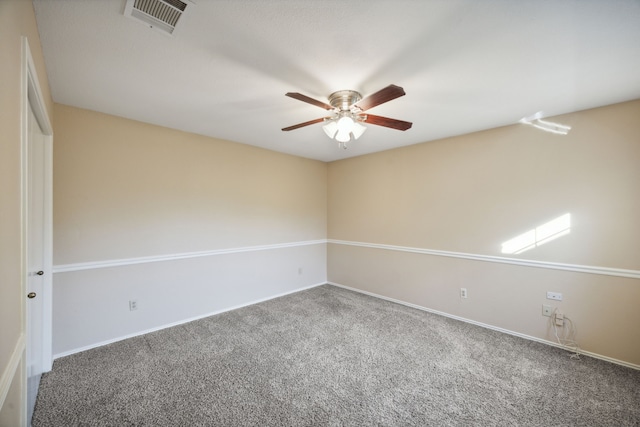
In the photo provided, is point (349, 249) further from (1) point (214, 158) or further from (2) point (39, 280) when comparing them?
(2) point (39, 280)

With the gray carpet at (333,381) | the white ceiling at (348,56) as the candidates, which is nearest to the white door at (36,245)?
the gray carpet at (333,381)

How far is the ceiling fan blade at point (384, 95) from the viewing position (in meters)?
1.51

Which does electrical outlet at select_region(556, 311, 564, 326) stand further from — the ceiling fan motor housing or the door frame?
the door frame

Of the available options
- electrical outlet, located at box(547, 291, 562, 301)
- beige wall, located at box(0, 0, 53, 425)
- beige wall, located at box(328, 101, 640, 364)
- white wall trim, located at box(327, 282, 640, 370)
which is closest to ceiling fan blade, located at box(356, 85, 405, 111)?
beige wall, located at box(0, 0, 53, 425)

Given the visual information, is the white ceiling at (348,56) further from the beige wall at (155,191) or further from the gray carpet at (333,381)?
the gray carpet at (333,381)

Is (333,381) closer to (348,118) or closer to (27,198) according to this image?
(348,118)

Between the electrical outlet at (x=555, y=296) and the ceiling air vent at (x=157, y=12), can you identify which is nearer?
the ceiling air vent at (x=157, y=12)

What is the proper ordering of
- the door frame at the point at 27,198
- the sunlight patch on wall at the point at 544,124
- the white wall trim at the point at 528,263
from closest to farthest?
the door frame at the point at 27,198, the white wall trim at the point at 528,263, the sunlight patch on wall at the point at 544,124

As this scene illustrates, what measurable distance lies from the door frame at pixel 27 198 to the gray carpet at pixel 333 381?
54 cm

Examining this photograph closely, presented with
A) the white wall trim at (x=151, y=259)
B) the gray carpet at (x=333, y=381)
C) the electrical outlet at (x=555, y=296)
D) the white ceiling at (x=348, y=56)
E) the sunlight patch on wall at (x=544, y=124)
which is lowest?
the gray carpet at (x=333, y=381)

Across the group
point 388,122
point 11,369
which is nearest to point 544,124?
point 388,122

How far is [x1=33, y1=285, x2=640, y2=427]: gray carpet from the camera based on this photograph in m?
1.74

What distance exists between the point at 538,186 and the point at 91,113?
4737 millimetres

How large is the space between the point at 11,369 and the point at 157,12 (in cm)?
168
